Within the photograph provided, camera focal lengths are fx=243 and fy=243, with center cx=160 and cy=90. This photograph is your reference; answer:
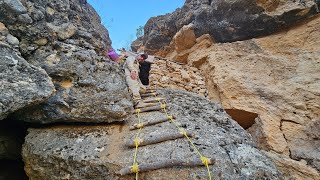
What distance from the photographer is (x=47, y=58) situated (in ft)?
11.3

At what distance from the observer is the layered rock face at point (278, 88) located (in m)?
4.16

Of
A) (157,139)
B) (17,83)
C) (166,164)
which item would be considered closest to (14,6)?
(17,83)

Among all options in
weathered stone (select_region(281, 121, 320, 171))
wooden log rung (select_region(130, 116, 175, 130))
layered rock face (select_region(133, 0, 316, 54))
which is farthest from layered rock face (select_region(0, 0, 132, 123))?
layered rock face (select_region(133, 0, 316, 54))

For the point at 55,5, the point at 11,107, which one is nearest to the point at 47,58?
the point at 11,107

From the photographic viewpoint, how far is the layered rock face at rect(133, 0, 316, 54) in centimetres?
578

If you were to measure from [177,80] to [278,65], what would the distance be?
2313 millimetres

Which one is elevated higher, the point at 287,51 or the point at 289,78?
the point at 287,51

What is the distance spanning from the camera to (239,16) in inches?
254

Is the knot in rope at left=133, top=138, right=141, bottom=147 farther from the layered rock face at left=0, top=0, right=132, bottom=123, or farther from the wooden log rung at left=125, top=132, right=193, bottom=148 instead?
the layered rock face at left=0, top=0, right=132, bottom=123

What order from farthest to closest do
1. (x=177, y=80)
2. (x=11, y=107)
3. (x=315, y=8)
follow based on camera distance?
(x=177, y=80) < (x=315, y=8) < (x=11, y=107)

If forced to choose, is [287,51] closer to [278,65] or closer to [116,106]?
[278,65]

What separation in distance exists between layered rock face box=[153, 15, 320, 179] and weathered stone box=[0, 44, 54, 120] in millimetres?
3525

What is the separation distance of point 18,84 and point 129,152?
146 centimetres

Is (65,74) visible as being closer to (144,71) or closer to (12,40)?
(12,40)
